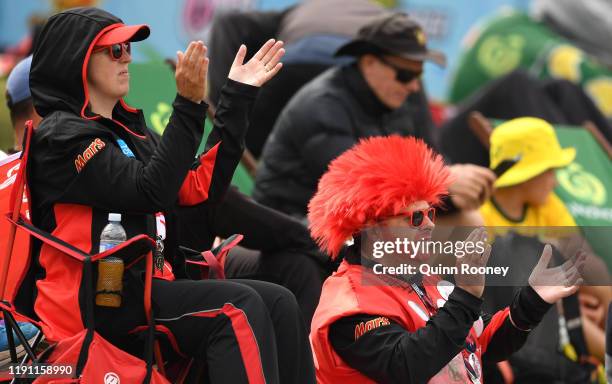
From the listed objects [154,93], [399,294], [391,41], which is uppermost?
[399,294]

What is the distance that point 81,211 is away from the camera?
3.13 m

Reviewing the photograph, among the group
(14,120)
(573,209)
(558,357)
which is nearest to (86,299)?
(14,120)

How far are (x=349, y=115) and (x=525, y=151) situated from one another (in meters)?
0.89

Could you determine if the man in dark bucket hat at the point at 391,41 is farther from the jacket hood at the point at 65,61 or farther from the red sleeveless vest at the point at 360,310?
the jacket hood at the point at 65,61

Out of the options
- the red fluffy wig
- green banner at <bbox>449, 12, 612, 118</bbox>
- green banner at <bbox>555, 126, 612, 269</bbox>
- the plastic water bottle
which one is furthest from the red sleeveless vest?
green banner at <bbox>449, 12, 612, 118</bbox>

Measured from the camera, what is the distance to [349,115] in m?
5.33

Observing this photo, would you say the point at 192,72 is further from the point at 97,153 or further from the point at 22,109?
the point at 22,109

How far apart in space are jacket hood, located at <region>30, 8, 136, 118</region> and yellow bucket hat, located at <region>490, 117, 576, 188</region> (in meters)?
2.72

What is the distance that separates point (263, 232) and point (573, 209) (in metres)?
2.39

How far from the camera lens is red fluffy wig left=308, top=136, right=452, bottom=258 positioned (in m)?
3.39

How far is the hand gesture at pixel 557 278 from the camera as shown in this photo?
332cm

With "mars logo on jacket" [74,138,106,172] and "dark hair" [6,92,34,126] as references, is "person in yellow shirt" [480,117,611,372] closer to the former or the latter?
"dark hair" [6,92,34,126]

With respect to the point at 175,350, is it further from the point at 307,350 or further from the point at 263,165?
the point at 263,165

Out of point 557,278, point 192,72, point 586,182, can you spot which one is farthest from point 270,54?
point 586,182
